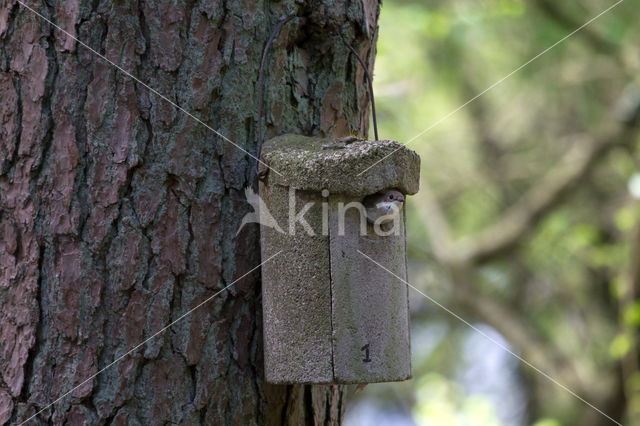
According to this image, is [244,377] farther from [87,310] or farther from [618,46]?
[618,46]

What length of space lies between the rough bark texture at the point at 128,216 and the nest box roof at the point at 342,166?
0.31 feet

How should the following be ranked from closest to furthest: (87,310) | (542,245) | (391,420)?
(87,310) < (542,245) < (391,420)

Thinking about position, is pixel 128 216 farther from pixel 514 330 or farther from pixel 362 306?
pixel 514 330

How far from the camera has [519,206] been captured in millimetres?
5254

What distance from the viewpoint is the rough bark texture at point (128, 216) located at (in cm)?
121

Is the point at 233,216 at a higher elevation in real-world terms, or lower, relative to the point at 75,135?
lower

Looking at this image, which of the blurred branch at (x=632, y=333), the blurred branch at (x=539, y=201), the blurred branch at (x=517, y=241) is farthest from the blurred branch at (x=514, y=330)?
the blurred branch at (x=632, y=333)

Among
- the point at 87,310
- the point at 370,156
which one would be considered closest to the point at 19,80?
the point at 87,310

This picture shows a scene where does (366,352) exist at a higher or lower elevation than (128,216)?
lower

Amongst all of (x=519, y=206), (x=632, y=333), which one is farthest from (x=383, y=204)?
(x=519, y=206)

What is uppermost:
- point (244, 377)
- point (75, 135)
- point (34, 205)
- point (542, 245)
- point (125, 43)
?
point (542, 245)

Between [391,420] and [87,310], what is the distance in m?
5.62

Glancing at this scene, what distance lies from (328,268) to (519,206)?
4228 mm

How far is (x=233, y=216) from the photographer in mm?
1304
